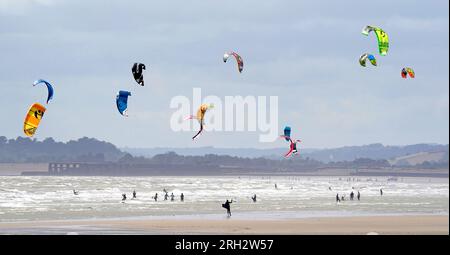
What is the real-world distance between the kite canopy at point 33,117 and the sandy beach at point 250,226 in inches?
179

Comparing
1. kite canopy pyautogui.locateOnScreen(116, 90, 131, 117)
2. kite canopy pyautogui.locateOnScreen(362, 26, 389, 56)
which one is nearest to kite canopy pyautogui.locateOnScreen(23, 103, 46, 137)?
kite canopy pyautogui.locateOnScreen(116, 90, 131, 117)

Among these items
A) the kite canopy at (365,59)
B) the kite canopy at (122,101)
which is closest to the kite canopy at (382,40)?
the kite canopy at (365,59)

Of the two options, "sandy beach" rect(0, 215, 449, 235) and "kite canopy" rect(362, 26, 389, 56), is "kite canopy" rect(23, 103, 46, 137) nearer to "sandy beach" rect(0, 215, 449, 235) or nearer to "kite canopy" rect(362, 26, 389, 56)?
"sandy beach" rect(0, 215, 449, 235)

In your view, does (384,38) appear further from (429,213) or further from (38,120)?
(38,120)

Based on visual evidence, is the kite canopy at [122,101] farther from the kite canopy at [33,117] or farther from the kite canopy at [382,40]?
the kite canopy at [382,40]

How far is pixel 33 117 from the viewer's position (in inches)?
1967

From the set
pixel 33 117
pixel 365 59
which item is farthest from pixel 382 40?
pixel 33 117

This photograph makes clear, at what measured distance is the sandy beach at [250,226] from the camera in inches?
1700
